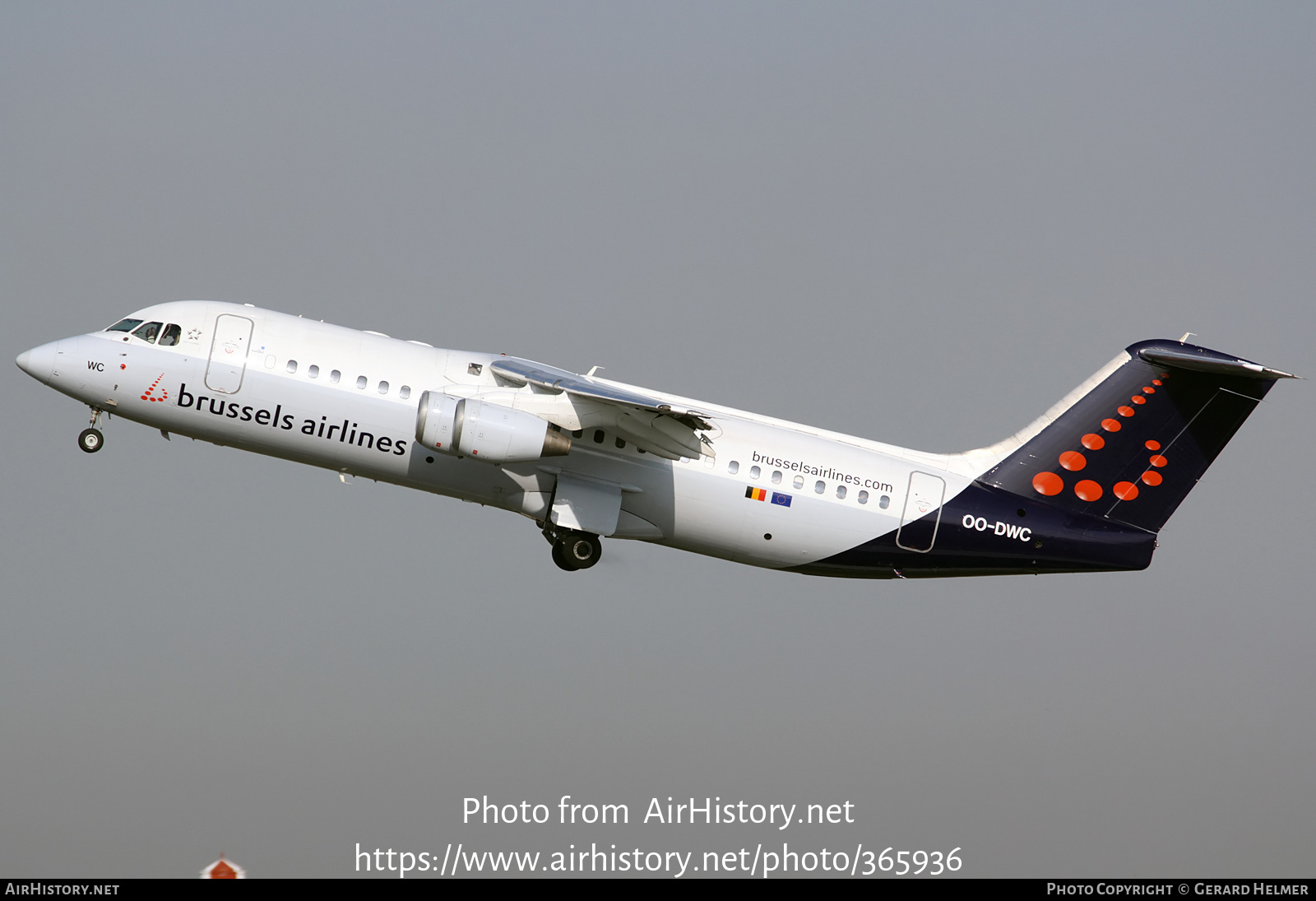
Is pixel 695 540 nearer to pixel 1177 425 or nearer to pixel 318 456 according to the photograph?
pixel 318 456

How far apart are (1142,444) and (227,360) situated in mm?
13903

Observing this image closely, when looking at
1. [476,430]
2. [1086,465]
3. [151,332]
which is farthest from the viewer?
[1086,465]

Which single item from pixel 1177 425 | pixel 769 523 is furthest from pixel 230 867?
pixel 1177 425

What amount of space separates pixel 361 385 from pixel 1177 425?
12549mm

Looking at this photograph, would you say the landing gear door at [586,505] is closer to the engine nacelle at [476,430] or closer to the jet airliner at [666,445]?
the jet airliner at [666,445]

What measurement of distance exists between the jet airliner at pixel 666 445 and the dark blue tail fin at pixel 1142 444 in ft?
0.09

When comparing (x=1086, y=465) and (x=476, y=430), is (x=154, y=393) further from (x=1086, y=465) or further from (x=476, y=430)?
(x=1086, y=465)

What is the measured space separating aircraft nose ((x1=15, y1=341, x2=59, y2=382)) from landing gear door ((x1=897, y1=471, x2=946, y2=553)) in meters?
12.5

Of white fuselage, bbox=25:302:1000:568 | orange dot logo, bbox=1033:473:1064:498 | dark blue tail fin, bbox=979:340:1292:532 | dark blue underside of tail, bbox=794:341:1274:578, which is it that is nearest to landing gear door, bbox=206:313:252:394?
white fuselage, bbox=25:302:1000:568

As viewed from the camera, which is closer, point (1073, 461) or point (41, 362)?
point (41, 362)

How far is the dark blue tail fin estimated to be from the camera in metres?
21.6

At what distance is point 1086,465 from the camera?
21.8 meters

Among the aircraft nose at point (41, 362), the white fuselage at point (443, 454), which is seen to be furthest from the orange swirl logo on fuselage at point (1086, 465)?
the aircraft nose at point (41, 362)

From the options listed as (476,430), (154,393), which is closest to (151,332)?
(154,393)
